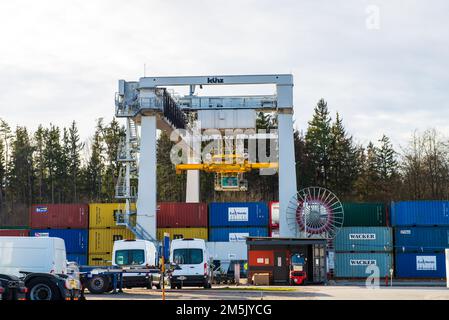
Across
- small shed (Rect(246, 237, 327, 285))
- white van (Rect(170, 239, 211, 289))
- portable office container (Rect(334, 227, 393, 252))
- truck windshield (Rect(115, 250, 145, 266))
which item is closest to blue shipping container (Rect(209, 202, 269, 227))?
portable office container (Rect(334, 227, 393, 252))

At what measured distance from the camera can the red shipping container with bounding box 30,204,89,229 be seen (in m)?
49.2

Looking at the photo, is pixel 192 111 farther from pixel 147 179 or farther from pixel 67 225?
pixel 67 225

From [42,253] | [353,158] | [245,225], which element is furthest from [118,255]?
[353,158]

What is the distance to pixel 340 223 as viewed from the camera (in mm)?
45969

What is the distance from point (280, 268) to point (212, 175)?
165 feet

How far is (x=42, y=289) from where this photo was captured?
2006 cm

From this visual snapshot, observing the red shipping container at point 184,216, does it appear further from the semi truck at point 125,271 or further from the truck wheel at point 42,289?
the truck wheel at point 42,289

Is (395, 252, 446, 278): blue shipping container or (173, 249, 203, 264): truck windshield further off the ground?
(173, 249, 203, 264): truck windshield

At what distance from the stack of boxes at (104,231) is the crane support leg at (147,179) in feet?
9.22

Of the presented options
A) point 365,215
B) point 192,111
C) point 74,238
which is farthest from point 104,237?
point 365,215

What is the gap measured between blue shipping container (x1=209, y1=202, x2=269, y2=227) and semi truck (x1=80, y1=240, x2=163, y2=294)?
1557 cm

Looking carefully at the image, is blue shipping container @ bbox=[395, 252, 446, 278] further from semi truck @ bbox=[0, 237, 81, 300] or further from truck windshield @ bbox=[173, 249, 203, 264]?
semi truck @ bbox=[0, 237, 81, 300]
